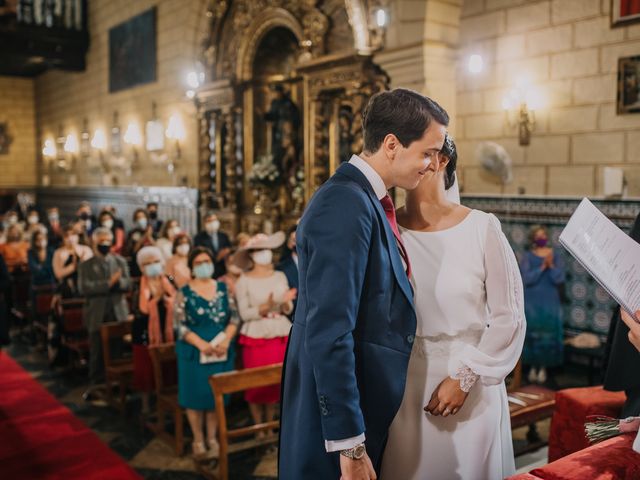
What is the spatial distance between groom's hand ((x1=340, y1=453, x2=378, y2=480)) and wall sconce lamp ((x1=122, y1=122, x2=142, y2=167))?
1396cm

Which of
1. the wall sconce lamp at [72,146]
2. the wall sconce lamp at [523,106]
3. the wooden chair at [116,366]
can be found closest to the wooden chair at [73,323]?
the wooden chair at [116,366]

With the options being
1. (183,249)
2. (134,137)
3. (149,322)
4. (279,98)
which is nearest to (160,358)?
(149,322)

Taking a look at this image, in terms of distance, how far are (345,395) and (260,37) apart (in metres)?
9.92

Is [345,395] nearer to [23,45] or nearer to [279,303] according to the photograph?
[279,303]

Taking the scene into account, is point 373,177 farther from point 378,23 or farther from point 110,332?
point 378,23

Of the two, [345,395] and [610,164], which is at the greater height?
[610,164]

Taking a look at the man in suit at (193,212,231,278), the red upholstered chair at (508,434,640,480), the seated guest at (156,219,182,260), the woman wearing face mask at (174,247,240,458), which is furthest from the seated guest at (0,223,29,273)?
the red upholstered chair at (508,434,640,480)

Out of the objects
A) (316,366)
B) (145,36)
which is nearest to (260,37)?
(145,36)

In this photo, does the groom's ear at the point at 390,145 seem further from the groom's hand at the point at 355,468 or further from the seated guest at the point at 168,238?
the seated guest at the point at 168,238

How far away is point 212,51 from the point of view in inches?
463

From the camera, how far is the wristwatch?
179 centimetres

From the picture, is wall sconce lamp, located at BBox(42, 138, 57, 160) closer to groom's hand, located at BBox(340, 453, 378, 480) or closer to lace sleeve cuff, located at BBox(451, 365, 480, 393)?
lace sleeve cuff, located at BBox(451, 365, 480, 393)

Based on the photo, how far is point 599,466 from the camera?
208 cm

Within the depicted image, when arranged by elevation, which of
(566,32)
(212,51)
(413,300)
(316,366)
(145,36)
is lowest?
(316,366)
